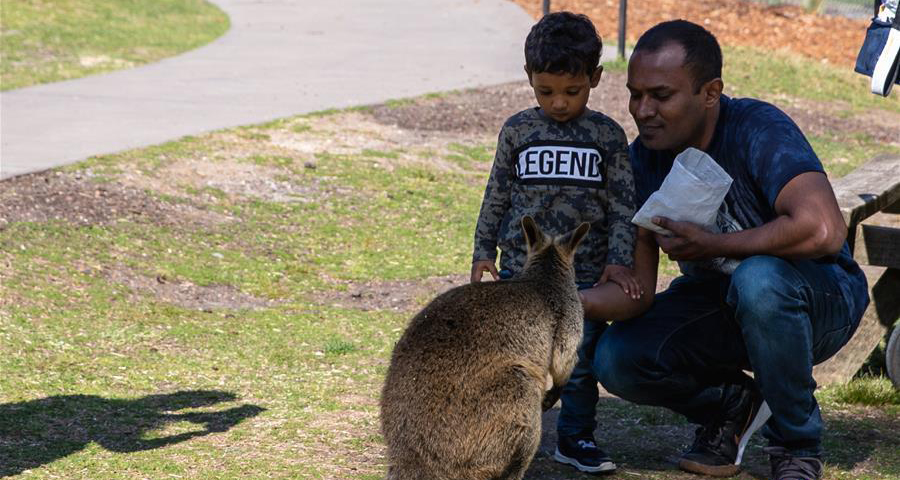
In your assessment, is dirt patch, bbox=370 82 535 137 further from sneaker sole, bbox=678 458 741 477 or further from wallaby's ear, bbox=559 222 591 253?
wallaby's ear, bbox=559 222 591 253

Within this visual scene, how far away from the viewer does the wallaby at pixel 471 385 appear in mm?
3498

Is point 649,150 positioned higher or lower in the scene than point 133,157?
higher

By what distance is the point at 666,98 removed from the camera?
13.7 feet

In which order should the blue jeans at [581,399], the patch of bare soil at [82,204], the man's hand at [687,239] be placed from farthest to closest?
the patch of bare soil at [82,204], the blue jeans at [581,399], the man's hand at [687,239]

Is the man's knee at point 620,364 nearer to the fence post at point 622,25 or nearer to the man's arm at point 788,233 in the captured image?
the man's arm at point 788,233

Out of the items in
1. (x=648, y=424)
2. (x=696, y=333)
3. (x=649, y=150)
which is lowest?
(x=648, y=424)

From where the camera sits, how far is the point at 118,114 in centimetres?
1055

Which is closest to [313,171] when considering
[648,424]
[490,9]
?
[648,424]

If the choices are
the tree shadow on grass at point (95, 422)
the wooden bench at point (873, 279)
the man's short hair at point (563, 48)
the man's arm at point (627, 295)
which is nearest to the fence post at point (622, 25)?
the wooden bench at point (873, 279)

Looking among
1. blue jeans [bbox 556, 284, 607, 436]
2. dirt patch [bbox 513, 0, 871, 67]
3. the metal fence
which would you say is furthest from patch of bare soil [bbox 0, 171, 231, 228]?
the metal fence

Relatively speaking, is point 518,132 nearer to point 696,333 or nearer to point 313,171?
point 696,333

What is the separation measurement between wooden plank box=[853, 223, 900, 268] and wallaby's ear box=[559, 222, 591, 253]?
2.13 metres

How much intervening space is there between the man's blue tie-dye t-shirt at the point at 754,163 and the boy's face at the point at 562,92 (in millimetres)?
385

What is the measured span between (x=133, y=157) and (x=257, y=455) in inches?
194
